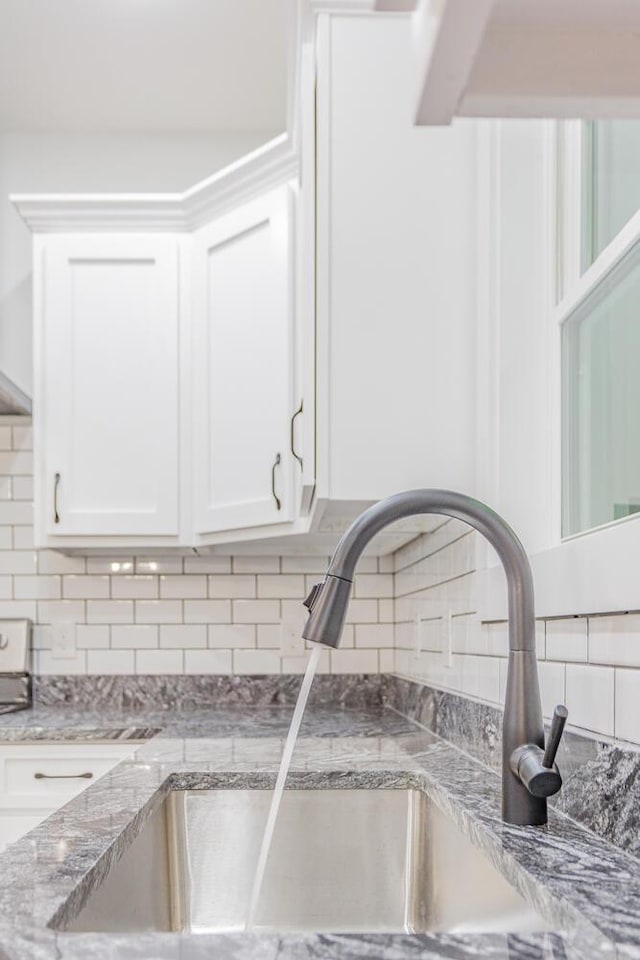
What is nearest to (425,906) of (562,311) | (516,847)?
(516,847)

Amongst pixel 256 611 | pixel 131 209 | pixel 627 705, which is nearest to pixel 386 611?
pixel 256 611

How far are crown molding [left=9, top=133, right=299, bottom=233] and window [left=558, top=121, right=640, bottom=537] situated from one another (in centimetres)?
130

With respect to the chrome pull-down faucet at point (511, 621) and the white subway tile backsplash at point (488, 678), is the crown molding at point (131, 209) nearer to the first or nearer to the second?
the white subway tile backsplash at point (488, 678)

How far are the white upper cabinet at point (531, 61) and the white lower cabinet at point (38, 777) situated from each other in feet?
7.22

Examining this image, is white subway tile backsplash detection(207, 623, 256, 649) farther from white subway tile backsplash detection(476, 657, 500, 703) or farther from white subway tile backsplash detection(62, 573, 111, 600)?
white subway tile backsplash detection(476, 657, 500, 703)

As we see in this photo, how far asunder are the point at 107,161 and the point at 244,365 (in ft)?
3.41

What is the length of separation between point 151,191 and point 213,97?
1.19ft

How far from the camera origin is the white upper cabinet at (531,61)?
421 millimetres

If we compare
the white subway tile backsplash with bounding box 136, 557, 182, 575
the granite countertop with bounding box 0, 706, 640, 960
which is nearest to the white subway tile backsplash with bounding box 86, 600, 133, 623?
the white subway tile backsplash with bounding box 136, 557, 182, 575

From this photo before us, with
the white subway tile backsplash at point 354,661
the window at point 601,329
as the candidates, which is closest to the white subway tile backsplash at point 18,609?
the white subway tile backsplash at point 354,661

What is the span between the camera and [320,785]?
4.77 ft

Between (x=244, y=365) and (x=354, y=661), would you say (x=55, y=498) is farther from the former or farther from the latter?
(x=354, y=661)

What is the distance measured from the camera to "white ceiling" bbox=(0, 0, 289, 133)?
8.21 feet

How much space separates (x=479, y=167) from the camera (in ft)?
5.51
